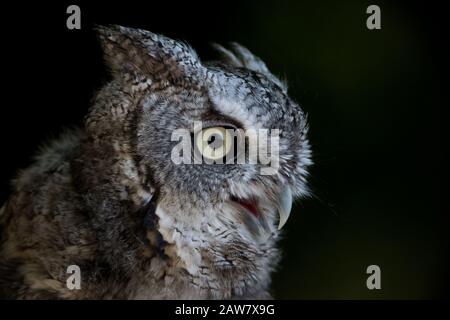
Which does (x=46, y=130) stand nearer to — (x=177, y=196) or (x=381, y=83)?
(x=177, y=196)

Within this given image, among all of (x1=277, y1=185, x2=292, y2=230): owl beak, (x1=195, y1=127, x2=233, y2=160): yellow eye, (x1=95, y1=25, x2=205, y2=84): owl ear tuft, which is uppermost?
(x1=95, y1=25, x2=205, y2=84): owl ear tuft

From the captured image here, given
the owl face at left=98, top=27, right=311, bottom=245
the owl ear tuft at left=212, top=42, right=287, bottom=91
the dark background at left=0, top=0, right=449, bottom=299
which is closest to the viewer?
the owl face at left=98, top=27, right=311, bottom=245

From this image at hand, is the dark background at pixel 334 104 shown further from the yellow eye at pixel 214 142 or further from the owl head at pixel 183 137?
the yellow eye at pixel 214 142

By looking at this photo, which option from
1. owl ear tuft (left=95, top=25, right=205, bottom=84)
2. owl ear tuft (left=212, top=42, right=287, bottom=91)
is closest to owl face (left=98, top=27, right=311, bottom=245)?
owl ear tuft (left=95, top=25, right=205, bottom=84)

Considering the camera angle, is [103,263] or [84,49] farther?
[84,49]

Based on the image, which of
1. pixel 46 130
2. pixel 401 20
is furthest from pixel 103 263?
pixel 401 20

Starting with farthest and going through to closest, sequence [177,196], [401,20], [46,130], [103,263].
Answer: [401,20] → [46,130] → [103,263] → [177,196]

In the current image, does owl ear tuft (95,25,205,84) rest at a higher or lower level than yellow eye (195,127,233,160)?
higher

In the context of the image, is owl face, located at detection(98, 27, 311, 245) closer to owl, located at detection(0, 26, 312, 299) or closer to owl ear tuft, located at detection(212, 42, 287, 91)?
owl, located at detection(0, 26, 312, 299)
